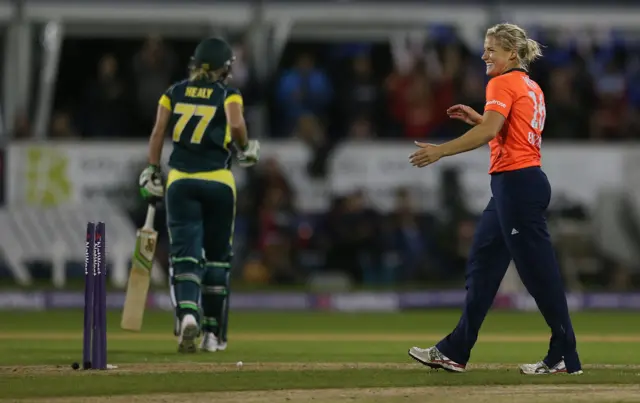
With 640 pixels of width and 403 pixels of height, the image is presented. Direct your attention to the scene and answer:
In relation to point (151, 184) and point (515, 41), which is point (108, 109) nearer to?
point (151, 184)

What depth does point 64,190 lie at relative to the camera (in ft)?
58.1

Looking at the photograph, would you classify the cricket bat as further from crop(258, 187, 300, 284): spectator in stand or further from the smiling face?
crop(258, 187, 300, 284): spectator in stand

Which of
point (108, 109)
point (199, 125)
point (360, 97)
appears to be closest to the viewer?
point (199, 125)

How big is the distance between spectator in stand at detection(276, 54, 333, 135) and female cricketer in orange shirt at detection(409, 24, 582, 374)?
31.9ft

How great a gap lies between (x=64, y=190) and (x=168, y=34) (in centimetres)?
310

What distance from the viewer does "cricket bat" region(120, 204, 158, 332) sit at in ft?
32.2

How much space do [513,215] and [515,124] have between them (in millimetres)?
523

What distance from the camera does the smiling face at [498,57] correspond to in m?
8.57

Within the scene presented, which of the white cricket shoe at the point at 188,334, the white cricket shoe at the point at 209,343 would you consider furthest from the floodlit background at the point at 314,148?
the white cricket shoe at the point at 188,334

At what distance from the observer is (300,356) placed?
10.5m

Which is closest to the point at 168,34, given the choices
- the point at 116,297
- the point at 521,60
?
the point at 116,297

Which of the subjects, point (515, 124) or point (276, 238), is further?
point (276, 238)

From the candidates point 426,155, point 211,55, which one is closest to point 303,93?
point 211,55

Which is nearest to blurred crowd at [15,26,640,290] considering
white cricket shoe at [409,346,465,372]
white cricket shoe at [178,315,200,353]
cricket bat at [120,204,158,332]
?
white cricket shoe at [178,315,200,353]
